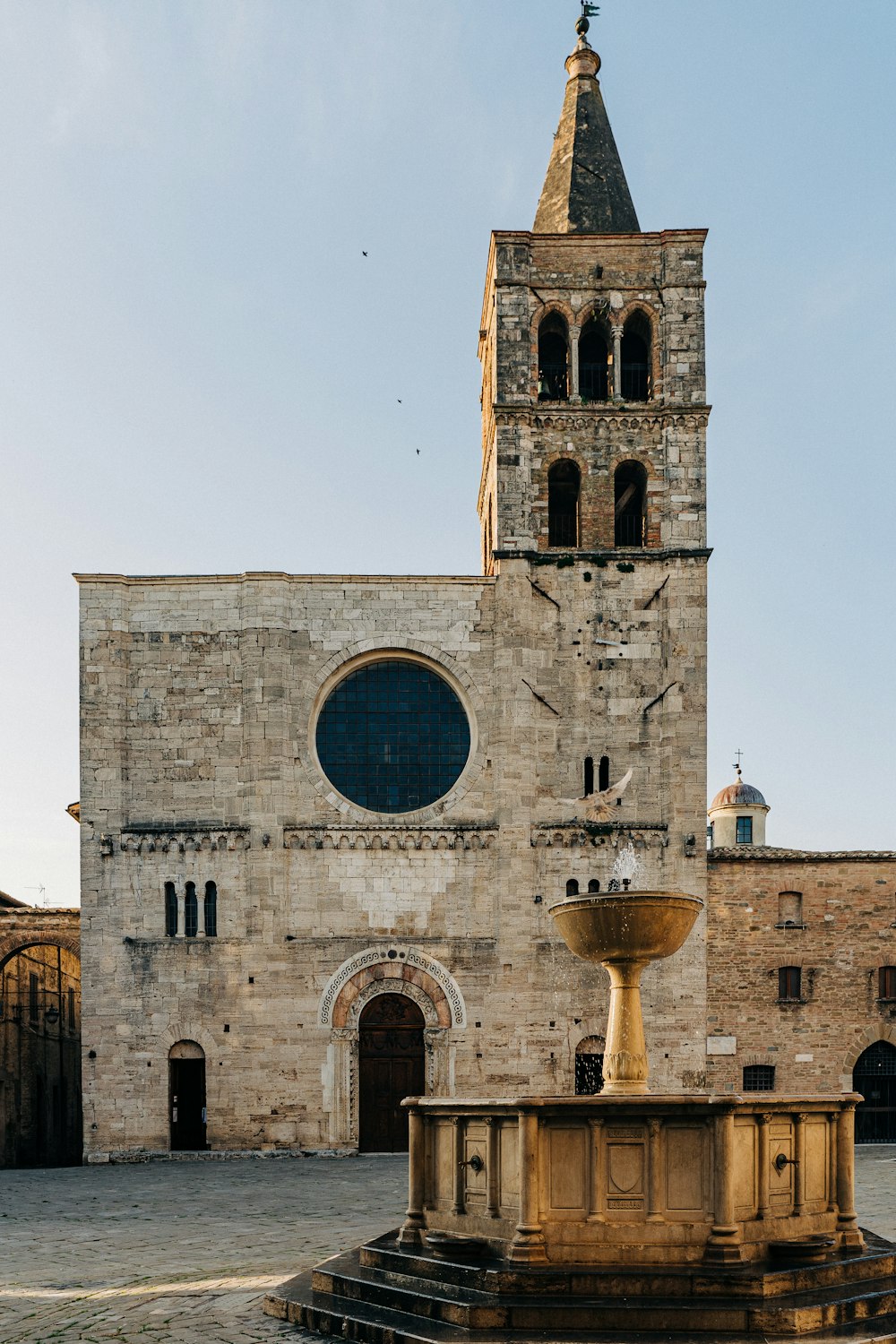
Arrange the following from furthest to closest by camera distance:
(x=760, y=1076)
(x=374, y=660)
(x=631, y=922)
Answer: (x=374, y=660) → (x=760, y=1076) → (x=631, y=922)

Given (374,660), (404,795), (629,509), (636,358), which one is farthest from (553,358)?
(404,795)

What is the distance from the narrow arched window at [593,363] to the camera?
2766 centimetres

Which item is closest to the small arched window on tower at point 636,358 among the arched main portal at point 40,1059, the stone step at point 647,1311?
the arched main portal at point 40,1059

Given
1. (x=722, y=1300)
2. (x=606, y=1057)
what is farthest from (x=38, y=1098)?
(x=722, y=1300)

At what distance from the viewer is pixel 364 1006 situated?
2464 centimetres

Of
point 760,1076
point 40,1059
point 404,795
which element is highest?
point 404,795

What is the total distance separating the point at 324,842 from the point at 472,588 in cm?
560

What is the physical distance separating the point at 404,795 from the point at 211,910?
416cm

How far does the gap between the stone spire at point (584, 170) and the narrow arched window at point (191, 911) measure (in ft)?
50.3

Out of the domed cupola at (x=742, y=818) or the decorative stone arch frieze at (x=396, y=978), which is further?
the domed cupola at (x=742, y=818)

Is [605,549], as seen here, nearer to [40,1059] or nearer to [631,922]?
[631,922]

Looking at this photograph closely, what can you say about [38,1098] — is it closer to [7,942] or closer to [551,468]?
[7,942]

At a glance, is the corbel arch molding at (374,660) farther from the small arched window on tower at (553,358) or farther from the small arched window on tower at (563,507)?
the small arched window on tower at (553,358)

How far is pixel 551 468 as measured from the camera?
2719cm
